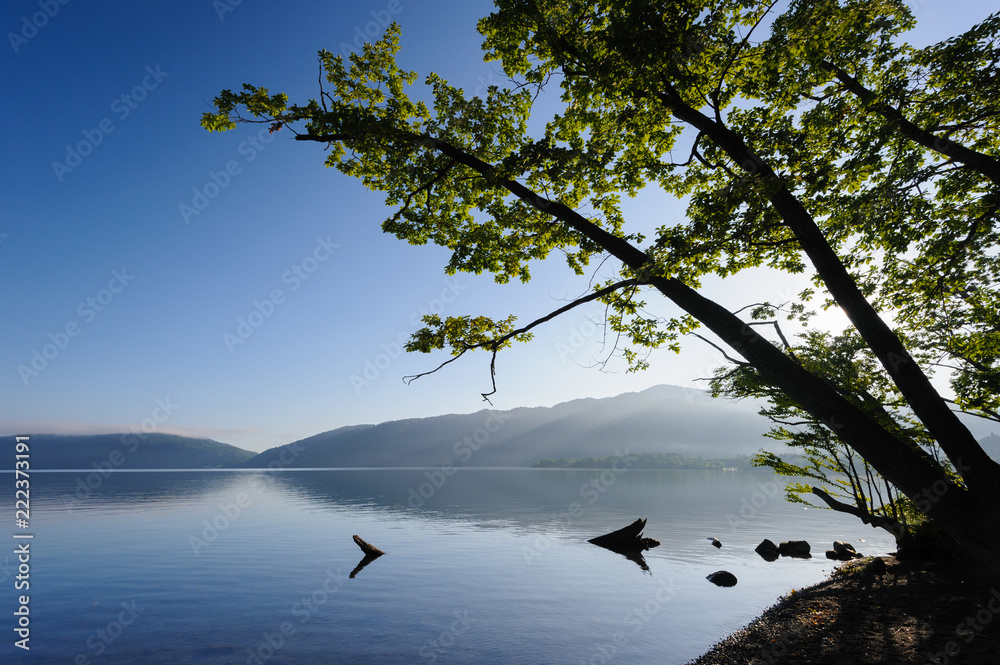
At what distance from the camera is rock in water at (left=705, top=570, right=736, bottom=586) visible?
23984 mm

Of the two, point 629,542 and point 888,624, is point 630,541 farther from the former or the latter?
point 888,624

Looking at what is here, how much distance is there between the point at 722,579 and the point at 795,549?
14569 mm

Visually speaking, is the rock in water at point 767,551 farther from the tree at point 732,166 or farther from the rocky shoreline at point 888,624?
the tree at point 732,166

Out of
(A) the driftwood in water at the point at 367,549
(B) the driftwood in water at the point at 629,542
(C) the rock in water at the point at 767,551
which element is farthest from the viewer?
(B) the driftwood in water at the point at 629,542

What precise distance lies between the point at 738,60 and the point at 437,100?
19.1 feet

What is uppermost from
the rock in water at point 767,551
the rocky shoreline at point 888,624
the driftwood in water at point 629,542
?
the rocky shoreline at point 888,624

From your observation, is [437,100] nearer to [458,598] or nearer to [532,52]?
[532,52]

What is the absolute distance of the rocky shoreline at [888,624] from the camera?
31.6ft

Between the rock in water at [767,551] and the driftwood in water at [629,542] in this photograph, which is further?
the driftwood in water at [629,542]

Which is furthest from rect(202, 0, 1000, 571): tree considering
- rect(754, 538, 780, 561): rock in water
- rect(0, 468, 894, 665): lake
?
rect(754, 538, 780, 561): rock in water

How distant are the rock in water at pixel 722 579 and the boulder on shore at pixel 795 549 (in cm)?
1280

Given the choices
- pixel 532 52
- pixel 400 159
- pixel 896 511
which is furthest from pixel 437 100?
pixel 896 511

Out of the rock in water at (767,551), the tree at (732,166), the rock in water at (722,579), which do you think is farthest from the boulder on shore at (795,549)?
the tree at (732,166)

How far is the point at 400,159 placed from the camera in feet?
28.5
